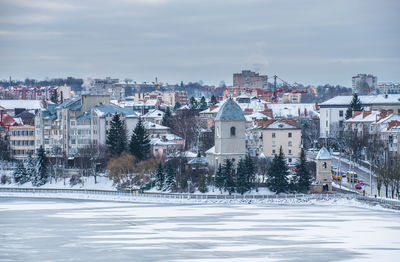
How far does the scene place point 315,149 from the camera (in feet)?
303

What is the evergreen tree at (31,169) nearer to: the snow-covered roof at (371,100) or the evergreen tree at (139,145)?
the evergreen tree at (139,145)

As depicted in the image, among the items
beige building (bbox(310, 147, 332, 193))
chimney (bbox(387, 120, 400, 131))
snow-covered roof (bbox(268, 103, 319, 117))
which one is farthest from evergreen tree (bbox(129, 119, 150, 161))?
snow-covered roof (bbox(268, 103, 319, 117))

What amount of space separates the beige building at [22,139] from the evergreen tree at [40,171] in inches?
651

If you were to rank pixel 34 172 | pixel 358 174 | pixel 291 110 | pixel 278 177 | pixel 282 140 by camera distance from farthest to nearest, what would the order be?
pixel 291 110, pixel 282 140, pixel 34 172, pixel 358 174, pixel 278 177

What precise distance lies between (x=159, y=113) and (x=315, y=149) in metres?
34.5

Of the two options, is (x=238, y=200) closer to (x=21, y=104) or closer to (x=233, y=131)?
(x=233, y=131)

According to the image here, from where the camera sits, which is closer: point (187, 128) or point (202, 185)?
point (202, 185)

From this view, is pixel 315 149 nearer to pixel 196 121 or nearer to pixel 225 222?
pixel 196 121

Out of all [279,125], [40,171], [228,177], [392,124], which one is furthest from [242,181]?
[392,124]

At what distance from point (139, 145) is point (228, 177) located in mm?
13494

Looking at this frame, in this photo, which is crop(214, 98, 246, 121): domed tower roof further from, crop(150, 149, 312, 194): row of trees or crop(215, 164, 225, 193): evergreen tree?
crop(215, 164, 225, 193): evergreen tree

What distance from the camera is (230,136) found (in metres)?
71.3

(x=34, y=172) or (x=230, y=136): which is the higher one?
(x=230, y=136)

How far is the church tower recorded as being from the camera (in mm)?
71062
